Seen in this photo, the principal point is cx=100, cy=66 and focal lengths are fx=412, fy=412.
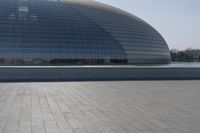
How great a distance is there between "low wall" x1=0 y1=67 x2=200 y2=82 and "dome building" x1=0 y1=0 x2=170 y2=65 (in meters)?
21.7

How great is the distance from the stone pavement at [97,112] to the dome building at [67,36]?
32214mm

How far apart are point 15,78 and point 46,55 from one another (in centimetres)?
2418

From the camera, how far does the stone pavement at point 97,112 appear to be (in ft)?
32.8

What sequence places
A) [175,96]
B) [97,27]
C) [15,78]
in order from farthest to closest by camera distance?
[97,27], [15,78], [175,96]

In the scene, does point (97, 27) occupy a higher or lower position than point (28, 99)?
higher

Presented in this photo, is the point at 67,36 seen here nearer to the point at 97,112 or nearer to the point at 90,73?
the point at 90,73

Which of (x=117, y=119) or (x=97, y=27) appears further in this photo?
(x=97, y=27)

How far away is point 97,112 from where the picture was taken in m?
12.5

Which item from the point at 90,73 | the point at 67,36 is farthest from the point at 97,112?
the point at 67,36

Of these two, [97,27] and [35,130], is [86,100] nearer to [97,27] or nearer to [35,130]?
[35,130]

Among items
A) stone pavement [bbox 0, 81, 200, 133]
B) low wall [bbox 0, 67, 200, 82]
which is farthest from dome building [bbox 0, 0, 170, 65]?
stone pavement [bbox 0, 81, 200, 133]

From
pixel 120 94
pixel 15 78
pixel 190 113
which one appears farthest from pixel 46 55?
pixel 190 113

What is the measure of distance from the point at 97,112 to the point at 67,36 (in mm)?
41015

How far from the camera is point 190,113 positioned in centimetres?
1261
